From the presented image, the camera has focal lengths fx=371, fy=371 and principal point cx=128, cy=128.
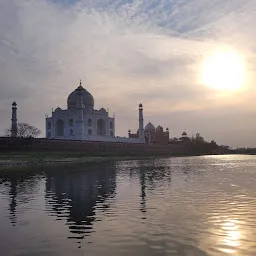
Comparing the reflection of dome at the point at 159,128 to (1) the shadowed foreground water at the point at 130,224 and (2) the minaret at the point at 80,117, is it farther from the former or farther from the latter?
(1) the shadowed foreground water at the point at 130,224

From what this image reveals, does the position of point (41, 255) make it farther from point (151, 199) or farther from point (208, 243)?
point (151, 199)

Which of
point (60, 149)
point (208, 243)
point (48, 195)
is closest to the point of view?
point (208, 243)

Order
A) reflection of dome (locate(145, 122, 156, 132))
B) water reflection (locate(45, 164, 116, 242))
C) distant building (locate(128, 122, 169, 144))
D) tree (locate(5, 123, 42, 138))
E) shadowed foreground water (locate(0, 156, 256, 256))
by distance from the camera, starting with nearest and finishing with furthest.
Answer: shadowed foreground water (locate(0, 156, 256, 256))
water reflection (locate(45, 164, 116, 242))
tree (locate(5, 123, 42, 138))
distant building (locate(128, 122, 169, 144))
reflection of dome (locate(145, 122, 156, 132))

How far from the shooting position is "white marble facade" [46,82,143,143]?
297ft

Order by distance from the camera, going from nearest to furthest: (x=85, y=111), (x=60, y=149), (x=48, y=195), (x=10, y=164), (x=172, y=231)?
(x=172, y=231)
(x=48, y=195)
(x=10, y=164)
(x=60, y=149)
(x=85, y=111)

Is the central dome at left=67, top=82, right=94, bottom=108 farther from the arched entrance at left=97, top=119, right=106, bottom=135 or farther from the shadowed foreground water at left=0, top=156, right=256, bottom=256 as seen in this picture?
the shadowed foreground water at left=0, top=156, right=256, bottom=256

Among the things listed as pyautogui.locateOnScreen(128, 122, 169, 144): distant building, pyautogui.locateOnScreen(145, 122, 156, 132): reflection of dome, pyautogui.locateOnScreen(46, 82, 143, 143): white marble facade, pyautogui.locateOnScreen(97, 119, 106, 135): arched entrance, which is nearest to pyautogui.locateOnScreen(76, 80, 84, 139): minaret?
pyautogui.locateOnScreen(46, 82, 143, 143): white marble facade

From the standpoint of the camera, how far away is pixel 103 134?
339 feet

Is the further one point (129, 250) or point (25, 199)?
point (25, 199)

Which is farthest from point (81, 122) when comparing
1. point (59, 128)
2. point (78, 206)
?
point (78, 206)

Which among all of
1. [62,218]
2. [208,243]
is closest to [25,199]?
[62,218]

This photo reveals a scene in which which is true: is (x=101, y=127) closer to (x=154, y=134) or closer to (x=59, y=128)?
(x=59, y=128)

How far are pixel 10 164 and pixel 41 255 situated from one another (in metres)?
34.7

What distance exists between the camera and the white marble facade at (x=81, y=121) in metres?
90.4
